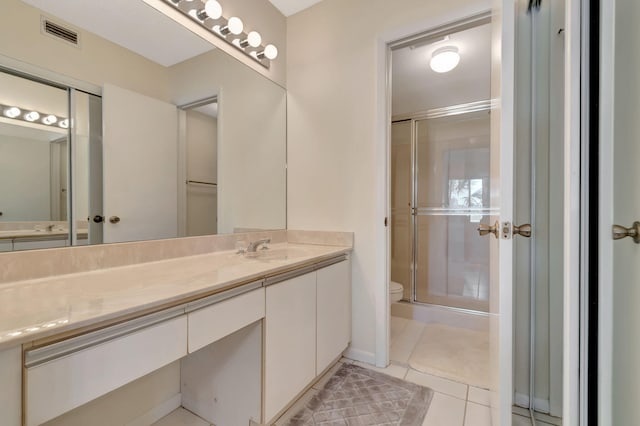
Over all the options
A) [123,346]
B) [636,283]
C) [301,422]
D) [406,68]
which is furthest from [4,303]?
[406,68]

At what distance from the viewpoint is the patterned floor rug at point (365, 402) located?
1.29 metres

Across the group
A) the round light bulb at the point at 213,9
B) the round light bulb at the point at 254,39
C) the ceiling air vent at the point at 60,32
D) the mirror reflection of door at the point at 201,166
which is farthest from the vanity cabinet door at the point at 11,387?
the round light bulb at the point at 254,39

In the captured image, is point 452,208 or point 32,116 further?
point 452,208

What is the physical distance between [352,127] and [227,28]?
94 cm

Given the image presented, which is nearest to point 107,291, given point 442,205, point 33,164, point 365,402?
point 33,164

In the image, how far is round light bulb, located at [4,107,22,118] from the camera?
2.96 feet

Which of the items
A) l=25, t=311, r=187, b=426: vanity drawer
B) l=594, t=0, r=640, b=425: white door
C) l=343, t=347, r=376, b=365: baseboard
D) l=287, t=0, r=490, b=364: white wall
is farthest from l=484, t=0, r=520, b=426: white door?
l=25, t=311, r=187, b=426: vanity drawer

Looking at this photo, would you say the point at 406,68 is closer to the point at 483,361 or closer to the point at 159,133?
the point at 159,133

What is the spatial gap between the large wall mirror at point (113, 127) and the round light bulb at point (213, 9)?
0.16 meters

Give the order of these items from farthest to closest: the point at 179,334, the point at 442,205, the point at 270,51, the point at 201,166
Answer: the point at 442,205
the point at 270,51
the point at 201,166
the point at 179,334

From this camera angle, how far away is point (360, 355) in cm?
180

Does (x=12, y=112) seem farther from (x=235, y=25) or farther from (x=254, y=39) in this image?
(x=254, y=39)

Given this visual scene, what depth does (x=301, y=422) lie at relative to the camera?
1.27 metres

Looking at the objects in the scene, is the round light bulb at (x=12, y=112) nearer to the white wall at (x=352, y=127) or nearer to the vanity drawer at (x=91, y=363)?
the vanity drawer at (x=91, y=363)
